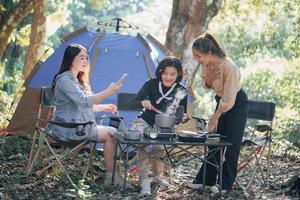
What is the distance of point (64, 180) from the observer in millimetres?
4598

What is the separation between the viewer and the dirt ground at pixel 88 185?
13.9 feet

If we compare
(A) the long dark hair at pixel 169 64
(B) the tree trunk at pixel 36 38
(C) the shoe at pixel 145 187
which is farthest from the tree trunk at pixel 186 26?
(C) the shoe at pixel 145 187

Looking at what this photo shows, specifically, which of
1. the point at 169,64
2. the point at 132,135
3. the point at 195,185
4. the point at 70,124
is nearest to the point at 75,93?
the point at 70,124

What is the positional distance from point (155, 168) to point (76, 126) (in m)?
0.82

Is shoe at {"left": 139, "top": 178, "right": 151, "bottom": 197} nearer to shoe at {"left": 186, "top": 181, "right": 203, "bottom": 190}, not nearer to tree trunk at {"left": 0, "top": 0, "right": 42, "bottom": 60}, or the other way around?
shoe at {"left": 186, "top": 181, "right": 203, "bottom": 190}

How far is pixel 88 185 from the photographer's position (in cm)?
455

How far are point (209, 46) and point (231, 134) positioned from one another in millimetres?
739

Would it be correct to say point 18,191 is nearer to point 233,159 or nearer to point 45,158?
point 45,158

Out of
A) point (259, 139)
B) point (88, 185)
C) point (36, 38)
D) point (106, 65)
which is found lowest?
point (88, 185)

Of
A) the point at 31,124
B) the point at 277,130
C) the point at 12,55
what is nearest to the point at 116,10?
the point at 12,55

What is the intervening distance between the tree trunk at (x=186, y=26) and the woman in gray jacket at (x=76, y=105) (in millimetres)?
3724

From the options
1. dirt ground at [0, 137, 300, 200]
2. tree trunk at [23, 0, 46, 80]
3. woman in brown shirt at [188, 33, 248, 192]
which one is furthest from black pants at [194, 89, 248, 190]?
tree trunk at [23, 0, 46, 80]

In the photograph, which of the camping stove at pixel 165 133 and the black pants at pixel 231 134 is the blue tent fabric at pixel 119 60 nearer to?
the black pants at pixel 231 134

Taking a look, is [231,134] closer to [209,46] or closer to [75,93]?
[209,46]
